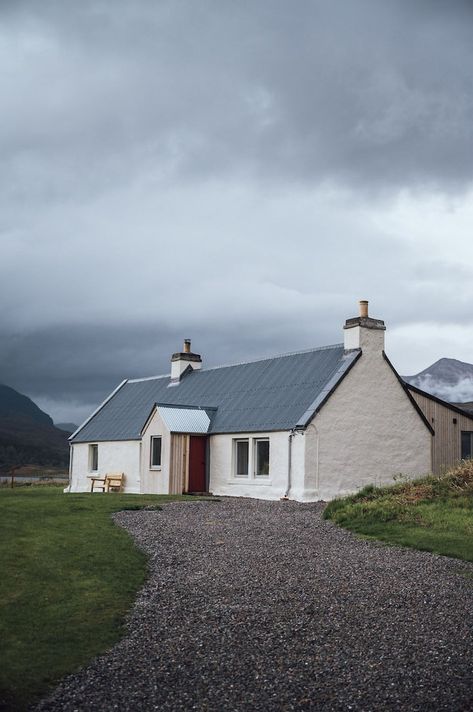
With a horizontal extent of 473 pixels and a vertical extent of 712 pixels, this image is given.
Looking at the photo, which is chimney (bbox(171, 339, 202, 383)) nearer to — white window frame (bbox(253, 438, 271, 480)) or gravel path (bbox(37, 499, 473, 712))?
white window frame (bbox(253, 438, 271, 480))

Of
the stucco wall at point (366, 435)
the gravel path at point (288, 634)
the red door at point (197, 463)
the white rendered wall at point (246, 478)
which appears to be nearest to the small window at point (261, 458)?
the white rendered wall at point (246, 478)

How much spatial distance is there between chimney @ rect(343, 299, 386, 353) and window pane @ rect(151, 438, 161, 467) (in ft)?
29.0

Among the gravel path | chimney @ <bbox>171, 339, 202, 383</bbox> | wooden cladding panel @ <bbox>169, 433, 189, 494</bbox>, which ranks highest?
chimney @ <bbox>171, 339, 202, 383</bbox>

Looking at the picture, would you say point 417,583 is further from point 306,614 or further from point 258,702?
point 258,702

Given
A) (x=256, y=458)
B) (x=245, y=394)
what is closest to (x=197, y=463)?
(x=256, y=458)

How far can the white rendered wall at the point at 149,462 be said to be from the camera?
108 ft

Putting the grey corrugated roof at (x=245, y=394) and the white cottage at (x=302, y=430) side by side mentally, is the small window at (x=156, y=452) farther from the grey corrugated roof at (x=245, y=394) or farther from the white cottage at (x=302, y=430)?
the grey corrugated roof at (x=245, y=394)

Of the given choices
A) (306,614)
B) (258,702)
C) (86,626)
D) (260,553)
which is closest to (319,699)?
(258,702)

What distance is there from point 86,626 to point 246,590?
2642 millimetres

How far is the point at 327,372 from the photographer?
31281 mm

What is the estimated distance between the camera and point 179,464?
108ft

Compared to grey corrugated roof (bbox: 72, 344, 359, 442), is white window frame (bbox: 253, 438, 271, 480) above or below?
below

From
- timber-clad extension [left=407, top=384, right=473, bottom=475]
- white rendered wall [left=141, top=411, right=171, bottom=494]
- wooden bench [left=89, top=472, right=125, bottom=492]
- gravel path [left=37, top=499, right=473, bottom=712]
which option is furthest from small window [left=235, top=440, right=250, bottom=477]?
gravel path [left=37, top=499, right=473, bottom=712]

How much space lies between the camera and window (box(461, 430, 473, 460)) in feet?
124
